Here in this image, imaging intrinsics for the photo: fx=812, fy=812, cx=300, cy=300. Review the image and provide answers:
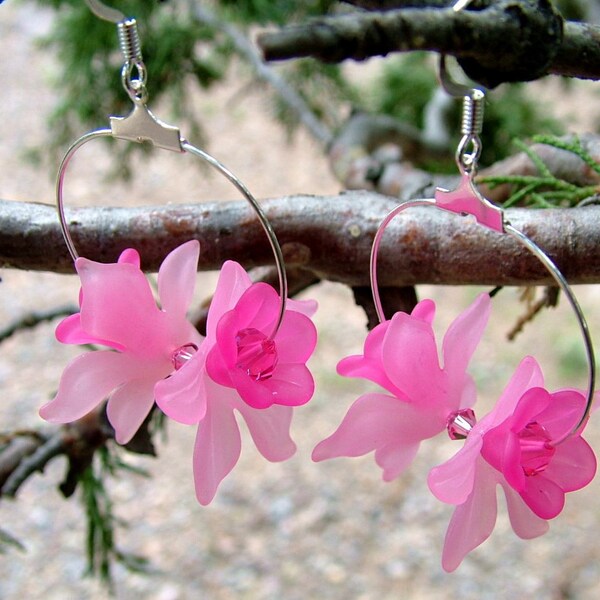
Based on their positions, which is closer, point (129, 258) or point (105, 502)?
point (129, 258)

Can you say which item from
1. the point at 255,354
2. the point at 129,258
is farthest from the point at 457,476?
the point at 129,258

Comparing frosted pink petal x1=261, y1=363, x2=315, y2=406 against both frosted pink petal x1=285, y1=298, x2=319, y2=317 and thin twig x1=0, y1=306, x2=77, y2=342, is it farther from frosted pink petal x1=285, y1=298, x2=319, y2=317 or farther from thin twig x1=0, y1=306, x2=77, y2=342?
thin twig x1=0, y1=306, x2=77, y2=342

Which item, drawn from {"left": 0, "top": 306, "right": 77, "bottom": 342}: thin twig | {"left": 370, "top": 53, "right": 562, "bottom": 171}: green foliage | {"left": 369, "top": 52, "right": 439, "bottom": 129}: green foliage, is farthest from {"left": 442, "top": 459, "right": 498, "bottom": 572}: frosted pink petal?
{"left": 369, "top": 52, "right": 439, "bottom": 129}: green foliage

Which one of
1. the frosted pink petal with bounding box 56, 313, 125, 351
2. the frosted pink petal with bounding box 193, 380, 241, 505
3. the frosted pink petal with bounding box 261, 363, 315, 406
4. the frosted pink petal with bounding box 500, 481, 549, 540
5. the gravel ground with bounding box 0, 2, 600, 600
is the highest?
the frosted pink petal with bounding box 56, 313, 125, 351

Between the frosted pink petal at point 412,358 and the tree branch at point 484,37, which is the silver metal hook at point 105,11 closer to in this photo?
the tree branch at point 484,37

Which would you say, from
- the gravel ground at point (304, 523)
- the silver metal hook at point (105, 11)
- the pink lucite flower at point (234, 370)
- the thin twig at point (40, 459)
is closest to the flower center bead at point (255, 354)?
the pink lucite flower at point (234, 370)

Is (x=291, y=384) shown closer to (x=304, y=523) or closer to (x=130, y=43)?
(x=130, y=43)
